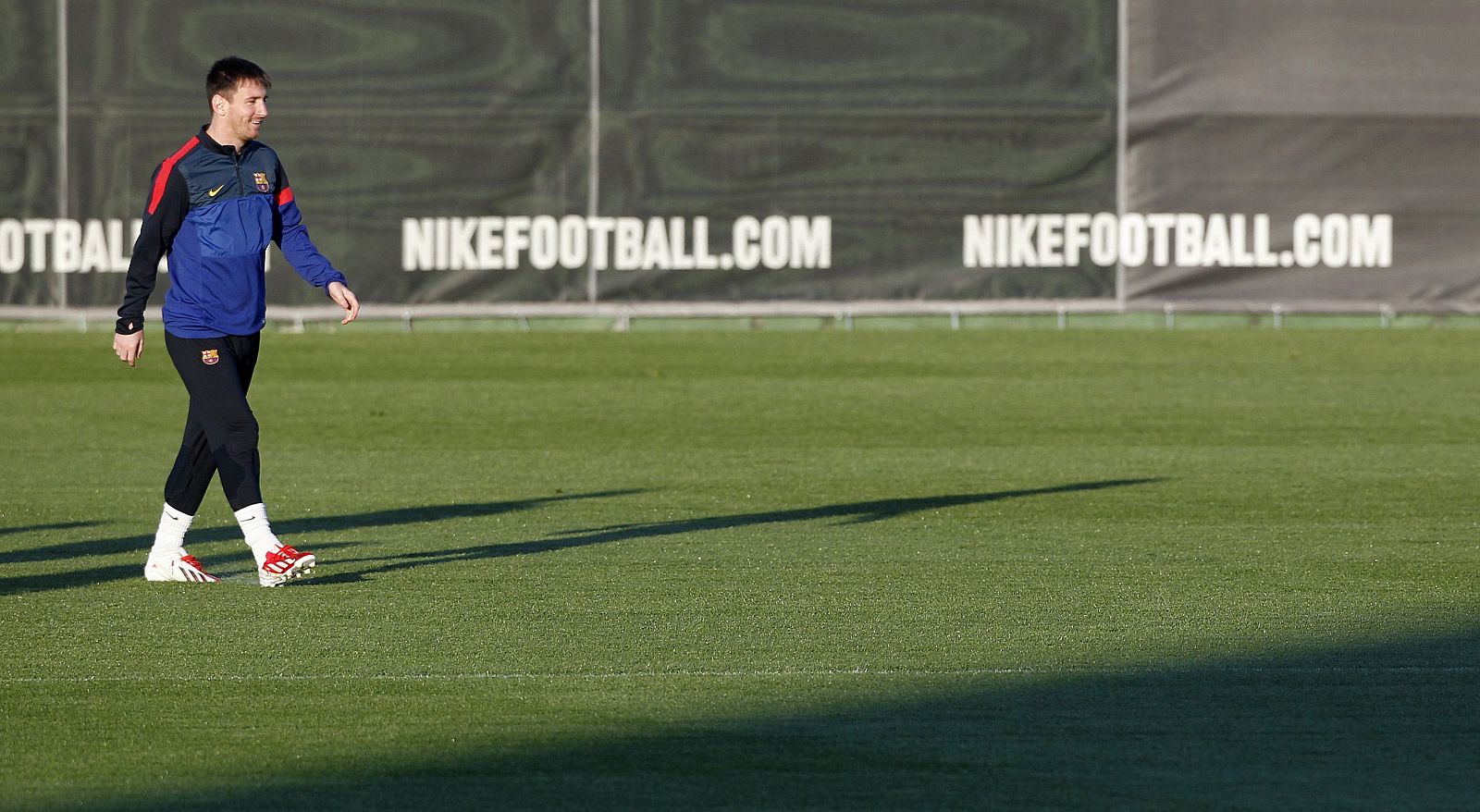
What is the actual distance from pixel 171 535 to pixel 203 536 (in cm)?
131

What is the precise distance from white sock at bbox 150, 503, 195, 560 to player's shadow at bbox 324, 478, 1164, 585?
1.60 ft

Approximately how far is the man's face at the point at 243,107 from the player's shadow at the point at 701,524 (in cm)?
156

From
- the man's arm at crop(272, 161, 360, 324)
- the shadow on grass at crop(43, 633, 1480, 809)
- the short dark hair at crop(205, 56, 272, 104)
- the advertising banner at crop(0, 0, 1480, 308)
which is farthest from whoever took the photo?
the advertising banner at crop(0, 0, 1480, 308)

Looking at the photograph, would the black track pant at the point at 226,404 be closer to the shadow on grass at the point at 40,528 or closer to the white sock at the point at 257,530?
the white sock at the point at 257,530

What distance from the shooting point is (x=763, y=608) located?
722 cm

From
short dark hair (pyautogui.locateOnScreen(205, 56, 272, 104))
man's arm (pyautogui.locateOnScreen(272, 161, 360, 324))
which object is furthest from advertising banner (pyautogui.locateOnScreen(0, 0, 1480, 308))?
short dark hair (pyautogui.locateOnScreen(205, 56, 272, 104))

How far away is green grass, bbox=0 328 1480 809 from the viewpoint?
5.09 m

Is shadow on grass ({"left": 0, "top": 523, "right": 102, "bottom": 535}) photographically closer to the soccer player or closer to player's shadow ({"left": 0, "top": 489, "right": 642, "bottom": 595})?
player's shadow ({"left": 0, "top": 489, "right": 642, "bottom": 595})

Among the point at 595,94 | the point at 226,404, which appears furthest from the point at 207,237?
the point at 595,94

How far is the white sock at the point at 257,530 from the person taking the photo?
7539 millimetres

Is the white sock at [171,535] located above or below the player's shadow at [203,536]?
above

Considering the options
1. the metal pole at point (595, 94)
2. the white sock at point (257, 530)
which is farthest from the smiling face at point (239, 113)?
the metal pole at point (595, 94)

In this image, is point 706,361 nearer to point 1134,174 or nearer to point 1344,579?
point 1134,174

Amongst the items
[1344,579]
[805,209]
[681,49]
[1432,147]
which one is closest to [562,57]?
[681,49]
